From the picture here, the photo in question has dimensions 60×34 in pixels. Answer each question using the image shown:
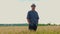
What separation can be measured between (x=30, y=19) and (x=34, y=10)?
1.20 ft

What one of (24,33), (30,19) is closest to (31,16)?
(30,19)

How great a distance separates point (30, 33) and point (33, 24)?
247cm

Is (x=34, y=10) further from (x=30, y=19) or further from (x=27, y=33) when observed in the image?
(x=27, y=33)

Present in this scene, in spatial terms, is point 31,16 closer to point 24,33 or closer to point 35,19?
point 35,19

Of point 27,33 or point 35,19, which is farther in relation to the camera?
point 35,19

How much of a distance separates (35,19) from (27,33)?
2496 mm

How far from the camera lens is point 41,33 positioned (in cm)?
736

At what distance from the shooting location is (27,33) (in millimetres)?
7406


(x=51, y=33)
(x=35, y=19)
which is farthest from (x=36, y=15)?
(x=51, y=33)

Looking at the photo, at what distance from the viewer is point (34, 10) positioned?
32.0 ft

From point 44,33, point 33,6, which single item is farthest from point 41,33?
point 33,6

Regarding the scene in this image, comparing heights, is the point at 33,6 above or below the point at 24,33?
above

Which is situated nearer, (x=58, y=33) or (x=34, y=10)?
(x=58, y=33)

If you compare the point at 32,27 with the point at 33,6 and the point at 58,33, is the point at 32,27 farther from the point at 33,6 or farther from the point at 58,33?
the point at 58,33
